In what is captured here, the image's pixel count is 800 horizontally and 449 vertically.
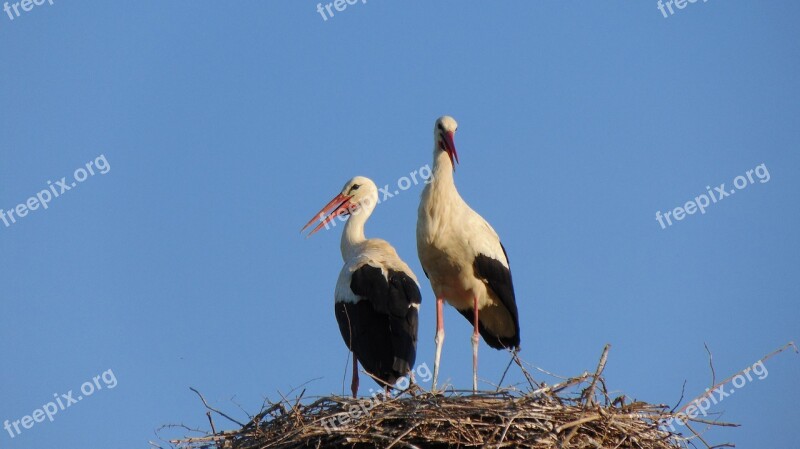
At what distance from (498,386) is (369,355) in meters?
1.73

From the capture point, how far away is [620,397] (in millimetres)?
6262

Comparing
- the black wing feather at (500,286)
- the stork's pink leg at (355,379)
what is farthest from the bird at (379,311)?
the black wing feather at (500,286)

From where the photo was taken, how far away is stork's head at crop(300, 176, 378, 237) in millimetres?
9602

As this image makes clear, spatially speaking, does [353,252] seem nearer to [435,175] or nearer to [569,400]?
[435,175]

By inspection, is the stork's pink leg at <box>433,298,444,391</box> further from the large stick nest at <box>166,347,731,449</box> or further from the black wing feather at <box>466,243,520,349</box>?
the large stick nest at <box>166,347,731,449</box>

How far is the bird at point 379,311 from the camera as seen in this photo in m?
7.76

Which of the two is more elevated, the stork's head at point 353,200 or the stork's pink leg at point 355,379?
the stork's head at point 353,200

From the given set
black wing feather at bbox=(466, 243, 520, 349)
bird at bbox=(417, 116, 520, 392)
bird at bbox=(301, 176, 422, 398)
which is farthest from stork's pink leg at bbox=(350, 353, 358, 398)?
black wing feather at bbox=(466, 243, 520, 349)

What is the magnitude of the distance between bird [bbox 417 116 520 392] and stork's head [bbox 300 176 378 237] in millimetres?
1254

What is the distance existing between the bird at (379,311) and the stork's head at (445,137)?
759 millimetres

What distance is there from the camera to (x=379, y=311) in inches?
312

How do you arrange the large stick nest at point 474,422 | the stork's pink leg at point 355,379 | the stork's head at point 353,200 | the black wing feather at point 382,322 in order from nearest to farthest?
the large stick nest at point 474,422
the black wing feather at point 382,322
the stork's pink leg at point 355,379
the stork's head at point 353,200

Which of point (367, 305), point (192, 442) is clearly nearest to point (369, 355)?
point (367, 305)

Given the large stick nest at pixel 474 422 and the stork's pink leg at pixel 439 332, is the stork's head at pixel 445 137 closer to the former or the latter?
the stork's pink leg at pixel 439 332
